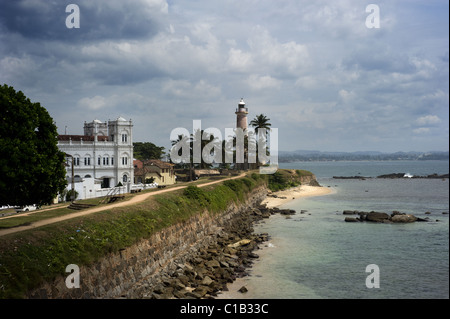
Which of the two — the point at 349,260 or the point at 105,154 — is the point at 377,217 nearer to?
the point at 349,260

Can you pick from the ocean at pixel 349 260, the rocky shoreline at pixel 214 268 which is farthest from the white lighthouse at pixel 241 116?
the rocky shoreline at pixel 214 268

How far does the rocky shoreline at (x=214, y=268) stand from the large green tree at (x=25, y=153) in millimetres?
10173

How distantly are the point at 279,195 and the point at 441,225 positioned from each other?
4171 centimetres

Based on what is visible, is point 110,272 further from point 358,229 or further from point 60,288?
point 358,229

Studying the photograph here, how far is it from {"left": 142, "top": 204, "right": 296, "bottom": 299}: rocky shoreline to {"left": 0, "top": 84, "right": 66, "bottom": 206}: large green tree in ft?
33.4

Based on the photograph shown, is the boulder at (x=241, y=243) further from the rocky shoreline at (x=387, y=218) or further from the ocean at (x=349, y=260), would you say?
the rocky shoreline at (x=387, y=218)

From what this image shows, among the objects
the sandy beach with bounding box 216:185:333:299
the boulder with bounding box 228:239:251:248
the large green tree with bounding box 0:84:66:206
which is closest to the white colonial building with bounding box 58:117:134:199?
the sandy beach with bounding box 216:185:333:299

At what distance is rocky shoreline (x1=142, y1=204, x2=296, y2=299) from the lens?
2444 centimetres

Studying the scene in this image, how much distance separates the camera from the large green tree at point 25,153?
22484 millimetres

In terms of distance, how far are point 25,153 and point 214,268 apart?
16767mm

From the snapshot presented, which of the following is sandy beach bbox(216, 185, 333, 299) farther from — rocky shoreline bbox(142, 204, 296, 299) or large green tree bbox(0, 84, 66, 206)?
large green tree bbox(0, 84, 66, 206)

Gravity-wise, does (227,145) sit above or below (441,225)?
above
